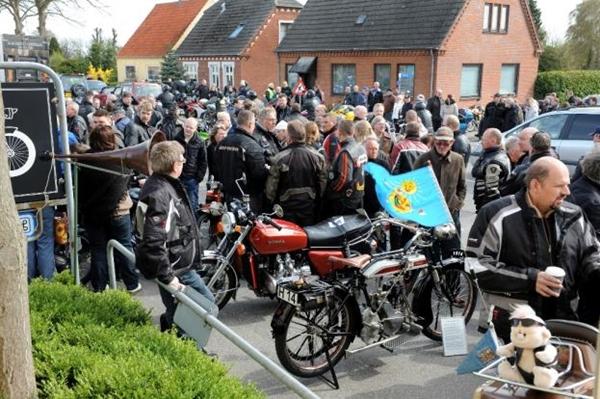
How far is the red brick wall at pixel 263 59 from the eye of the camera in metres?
39.0

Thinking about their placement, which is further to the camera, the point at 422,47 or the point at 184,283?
the point at 422,47

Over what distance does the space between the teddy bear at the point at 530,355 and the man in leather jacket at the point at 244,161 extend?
4.81 meters

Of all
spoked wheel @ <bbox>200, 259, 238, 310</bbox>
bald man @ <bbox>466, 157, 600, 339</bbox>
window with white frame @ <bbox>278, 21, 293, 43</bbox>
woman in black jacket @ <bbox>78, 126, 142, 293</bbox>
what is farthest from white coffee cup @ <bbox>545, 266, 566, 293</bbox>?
window with white frame @ <bbox>278, 21, 293, 43</bbox>

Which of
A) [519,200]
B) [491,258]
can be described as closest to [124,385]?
[491,258]

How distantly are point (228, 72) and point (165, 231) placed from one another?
37116 mm

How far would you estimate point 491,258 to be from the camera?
376 centimetres

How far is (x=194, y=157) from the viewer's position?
8609 mm

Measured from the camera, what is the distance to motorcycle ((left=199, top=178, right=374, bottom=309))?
5414 millimetres

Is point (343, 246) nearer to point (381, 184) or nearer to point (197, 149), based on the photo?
point (381, 184)

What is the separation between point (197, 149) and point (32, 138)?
3.65m

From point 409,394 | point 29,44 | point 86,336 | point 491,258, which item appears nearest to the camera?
point 86,336

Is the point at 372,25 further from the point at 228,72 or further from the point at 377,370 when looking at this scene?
the point at 377,370

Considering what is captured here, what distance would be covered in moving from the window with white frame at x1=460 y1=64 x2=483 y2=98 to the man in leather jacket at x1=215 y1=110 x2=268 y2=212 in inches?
958

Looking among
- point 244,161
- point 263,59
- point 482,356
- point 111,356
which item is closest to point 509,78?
point 263,59
